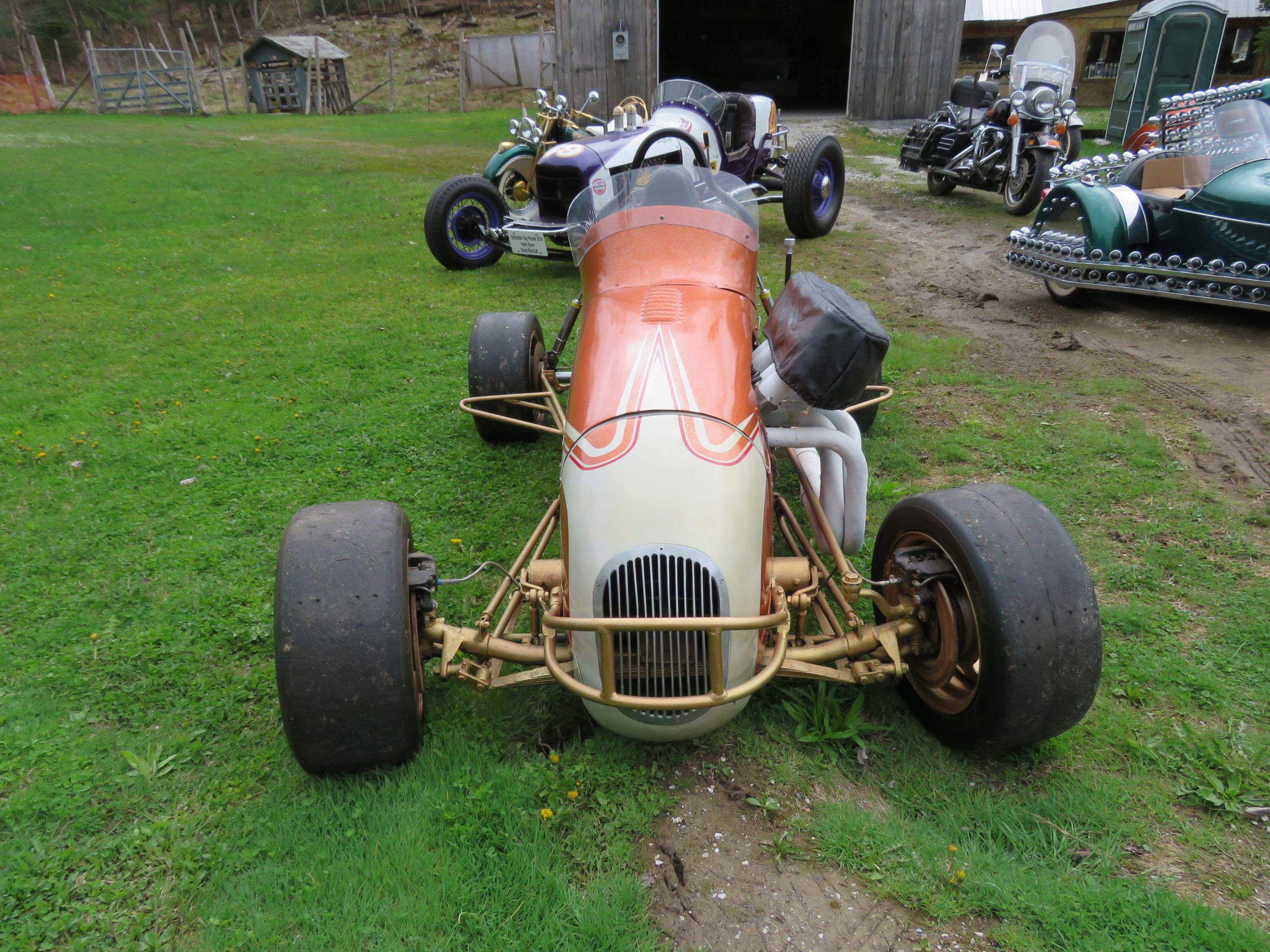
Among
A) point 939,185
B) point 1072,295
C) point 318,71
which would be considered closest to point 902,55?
point 939,185

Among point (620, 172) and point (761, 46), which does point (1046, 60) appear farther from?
point (761, 46)

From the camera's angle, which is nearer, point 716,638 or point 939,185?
point 716,638

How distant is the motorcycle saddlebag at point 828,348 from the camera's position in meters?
2.55

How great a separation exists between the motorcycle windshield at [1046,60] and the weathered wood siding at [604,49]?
7.88 m

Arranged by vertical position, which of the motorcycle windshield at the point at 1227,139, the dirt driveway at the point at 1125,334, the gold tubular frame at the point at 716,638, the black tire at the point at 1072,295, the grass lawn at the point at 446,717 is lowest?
the grass lawn at the point at 446,717

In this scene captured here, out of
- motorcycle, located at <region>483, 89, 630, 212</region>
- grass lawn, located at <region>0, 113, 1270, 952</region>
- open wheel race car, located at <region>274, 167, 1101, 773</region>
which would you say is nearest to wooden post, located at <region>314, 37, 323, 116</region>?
motorcycle, located at <region>483, 89, 630, 212</region>

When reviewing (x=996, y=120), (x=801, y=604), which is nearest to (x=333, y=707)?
(x=801, y=604)

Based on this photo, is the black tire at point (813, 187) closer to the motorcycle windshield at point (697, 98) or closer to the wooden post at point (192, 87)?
the motorcycle windshield at point (697, 98)

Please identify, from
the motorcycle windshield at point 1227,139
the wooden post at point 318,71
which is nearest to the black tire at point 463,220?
the motorcycle windshield at point 1227,139

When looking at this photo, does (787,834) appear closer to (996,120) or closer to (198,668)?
(198,668)

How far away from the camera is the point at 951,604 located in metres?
2.56

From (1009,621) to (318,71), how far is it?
28669 mm

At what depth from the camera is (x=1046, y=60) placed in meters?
11.2

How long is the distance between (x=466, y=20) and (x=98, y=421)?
118ft
